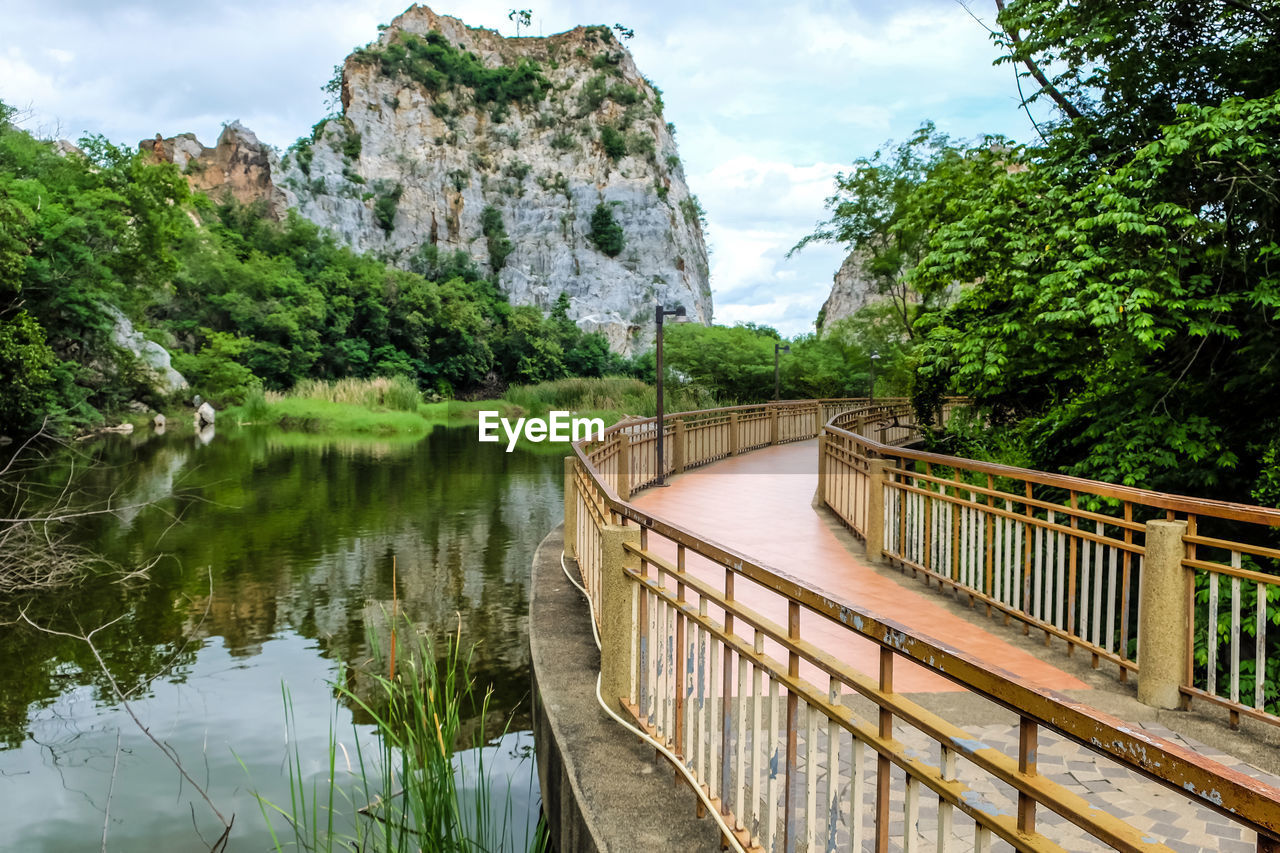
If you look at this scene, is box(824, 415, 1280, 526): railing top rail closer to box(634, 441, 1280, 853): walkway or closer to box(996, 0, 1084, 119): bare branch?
box(634, 441, 1280, 853): walkway

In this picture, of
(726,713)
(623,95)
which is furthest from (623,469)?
(623,95)

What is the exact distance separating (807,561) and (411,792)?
4.53 metres

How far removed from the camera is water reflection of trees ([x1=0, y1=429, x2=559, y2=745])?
25.5 ft

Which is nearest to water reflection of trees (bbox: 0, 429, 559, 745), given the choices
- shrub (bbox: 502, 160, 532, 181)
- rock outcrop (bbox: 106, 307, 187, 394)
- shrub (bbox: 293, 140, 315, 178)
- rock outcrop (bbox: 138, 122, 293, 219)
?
rock outcrop (bbox: 106, 307, 187, 394)

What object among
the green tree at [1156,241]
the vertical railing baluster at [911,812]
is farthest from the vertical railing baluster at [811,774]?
the green tree at [1156,241]

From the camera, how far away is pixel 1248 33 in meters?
8.62

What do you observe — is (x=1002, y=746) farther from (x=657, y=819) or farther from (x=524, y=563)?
(x=524, y=563)

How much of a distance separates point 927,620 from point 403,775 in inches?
150

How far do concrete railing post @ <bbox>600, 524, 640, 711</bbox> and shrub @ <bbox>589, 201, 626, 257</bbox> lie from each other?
7378cm

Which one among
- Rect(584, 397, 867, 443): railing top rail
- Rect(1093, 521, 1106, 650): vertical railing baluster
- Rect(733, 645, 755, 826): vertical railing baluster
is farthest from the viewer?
Rect(584, 397, 867, 443): railing top rail

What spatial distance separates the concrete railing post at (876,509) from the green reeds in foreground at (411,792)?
3805 millimetres

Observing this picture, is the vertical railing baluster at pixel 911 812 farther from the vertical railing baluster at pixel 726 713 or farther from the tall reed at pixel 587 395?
the tall reed at pixel 587 395

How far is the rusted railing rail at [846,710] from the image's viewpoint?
4.51 ft

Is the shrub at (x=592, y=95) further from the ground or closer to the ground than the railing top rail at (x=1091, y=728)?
further from the ground
